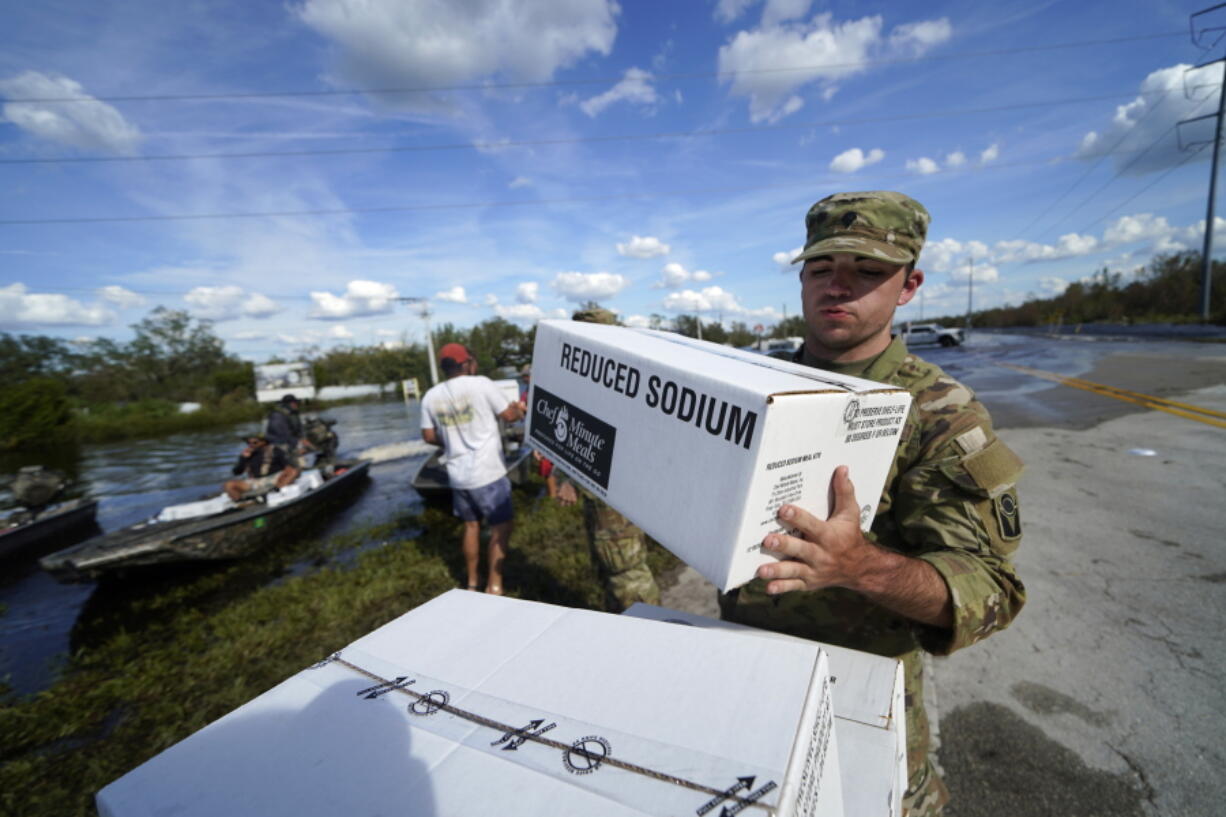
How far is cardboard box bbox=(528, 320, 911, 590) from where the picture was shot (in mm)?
944

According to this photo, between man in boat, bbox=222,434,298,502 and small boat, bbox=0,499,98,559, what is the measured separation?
367cm

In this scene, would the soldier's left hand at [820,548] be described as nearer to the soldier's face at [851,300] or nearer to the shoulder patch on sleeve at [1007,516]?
the shoulder patch on sleeve at [1007,516]

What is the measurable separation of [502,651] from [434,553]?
198 inches

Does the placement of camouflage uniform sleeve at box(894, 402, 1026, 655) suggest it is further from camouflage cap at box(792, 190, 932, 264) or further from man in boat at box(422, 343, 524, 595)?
man in boat at box(422, 343, 524, 595)

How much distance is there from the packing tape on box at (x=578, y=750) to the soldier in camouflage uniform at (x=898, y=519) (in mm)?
403

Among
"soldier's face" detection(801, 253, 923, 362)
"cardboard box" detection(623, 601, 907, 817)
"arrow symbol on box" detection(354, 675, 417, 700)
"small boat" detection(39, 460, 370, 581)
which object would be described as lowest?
"small boat" detection(39, 460, 370, 581)

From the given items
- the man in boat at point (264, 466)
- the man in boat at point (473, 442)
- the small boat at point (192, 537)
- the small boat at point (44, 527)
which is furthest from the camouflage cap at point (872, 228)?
the small boat at point (44, 527)

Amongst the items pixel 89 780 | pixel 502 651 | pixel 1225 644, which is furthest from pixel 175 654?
pixel 1225 644

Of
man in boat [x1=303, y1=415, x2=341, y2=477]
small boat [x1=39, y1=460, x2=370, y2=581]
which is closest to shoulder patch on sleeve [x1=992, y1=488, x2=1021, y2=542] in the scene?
small boat [x1=39, y1=460, x2=370, y2=581]

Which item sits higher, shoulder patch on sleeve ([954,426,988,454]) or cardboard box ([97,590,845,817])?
shoulder patch on sleeve ([954,426,988,454])

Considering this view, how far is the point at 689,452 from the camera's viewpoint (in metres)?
1.08

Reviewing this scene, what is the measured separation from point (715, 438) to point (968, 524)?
70 centimetres

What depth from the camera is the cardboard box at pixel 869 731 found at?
2.86ft

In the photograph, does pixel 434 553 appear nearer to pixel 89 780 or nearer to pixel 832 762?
pixel 89 780
